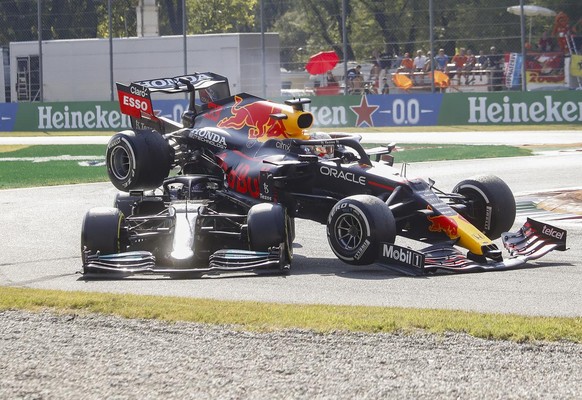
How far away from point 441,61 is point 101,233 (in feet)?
70.5

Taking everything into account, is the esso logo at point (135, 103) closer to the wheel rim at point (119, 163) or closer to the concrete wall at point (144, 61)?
the wheel rim at point (119, 163)

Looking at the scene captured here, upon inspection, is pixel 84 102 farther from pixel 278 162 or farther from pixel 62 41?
pixel 278 162

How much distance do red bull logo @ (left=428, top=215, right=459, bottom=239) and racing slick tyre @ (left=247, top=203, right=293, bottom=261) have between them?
1429 millimetres

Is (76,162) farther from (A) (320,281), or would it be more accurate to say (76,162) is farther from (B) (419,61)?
(A) (320,281)

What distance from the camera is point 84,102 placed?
34.9 meters

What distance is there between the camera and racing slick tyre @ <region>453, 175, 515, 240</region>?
11211mm

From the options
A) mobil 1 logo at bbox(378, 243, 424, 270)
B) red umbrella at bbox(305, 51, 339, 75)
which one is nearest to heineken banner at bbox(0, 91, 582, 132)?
red umbrella at bbox(305, 51, 339, 75)

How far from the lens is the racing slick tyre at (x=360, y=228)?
32.7 ft

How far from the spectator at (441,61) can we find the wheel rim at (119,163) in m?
19.4

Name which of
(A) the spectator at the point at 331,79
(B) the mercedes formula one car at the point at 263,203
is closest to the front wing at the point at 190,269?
(B) the mercedes formula one car at the point at 263,203

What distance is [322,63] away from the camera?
32.7 metres

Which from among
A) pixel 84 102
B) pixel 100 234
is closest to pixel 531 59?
pixel 84 102

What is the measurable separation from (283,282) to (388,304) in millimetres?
1469

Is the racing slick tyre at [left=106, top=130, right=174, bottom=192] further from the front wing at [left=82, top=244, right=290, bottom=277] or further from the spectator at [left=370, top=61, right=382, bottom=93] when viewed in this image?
the spectator at [left=370, top=61, right=382, bottom=93]
